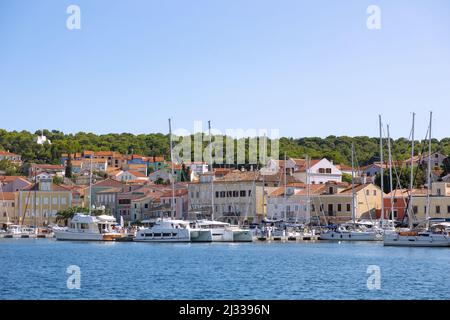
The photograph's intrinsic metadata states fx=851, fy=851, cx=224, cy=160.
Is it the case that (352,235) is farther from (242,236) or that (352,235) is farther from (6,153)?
(6,153)

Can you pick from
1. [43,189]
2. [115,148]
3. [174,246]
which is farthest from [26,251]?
[115,148]

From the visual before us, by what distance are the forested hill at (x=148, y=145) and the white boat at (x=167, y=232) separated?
170ft

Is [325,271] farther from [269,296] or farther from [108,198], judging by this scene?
[108,198]

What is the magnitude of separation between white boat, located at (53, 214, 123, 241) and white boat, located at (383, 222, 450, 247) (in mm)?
24799

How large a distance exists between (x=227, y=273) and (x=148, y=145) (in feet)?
433

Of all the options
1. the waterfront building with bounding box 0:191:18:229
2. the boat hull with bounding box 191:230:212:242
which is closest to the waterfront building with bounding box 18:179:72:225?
the waterfront building with bounding box 0:191:18:229

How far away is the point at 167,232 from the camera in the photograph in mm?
68000

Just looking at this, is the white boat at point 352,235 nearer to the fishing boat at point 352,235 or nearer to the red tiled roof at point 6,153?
the fishing boat at point 352,235

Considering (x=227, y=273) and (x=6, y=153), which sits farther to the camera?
(x=6, y=153)

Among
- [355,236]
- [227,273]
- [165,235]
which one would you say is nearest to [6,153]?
[165,235]

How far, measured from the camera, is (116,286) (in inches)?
1240

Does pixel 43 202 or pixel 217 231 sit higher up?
pixel 43 202

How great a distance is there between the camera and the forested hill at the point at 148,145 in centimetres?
12850
